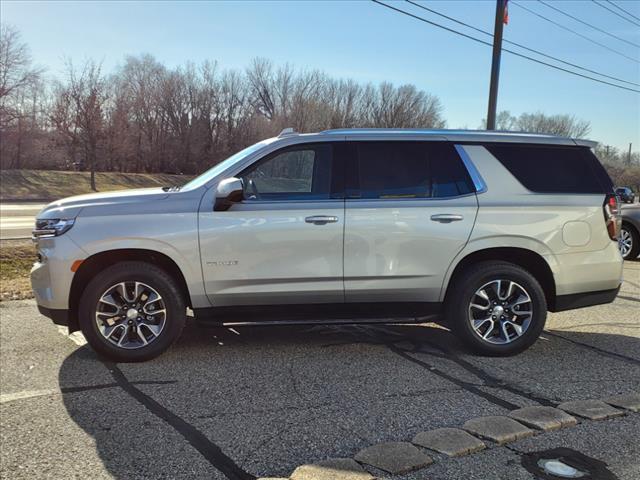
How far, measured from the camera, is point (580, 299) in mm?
5098

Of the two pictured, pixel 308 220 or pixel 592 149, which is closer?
pixel 308 220

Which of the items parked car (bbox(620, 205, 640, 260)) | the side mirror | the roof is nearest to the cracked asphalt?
the side mirror

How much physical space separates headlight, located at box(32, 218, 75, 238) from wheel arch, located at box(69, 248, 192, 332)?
330 mm

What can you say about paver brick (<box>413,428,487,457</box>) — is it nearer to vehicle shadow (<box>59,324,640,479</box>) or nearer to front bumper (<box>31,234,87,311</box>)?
vehicle shadow (<box>59,324,640,479</box>)

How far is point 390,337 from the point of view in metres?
5.59

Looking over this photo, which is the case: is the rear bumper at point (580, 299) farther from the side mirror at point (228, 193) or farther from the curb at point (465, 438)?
the side mirror at point (228, 193)

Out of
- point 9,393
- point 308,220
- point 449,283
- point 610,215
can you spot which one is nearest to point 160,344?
point 9,393

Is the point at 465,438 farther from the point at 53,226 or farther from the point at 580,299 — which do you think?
the point at 53,226

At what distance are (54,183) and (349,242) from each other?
4087 cm

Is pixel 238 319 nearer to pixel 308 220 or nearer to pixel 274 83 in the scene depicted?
pixel 308 220

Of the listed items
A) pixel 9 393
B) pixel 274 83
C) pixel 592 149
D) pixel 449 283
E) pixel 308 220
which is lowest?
pixel 9 393

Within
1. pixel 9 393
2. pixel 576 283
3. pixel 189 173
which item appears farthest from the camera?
pixel 189 173

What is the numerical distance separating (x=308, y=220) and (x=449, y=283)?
145 centimetres

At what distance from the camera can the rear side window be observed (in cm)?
504
